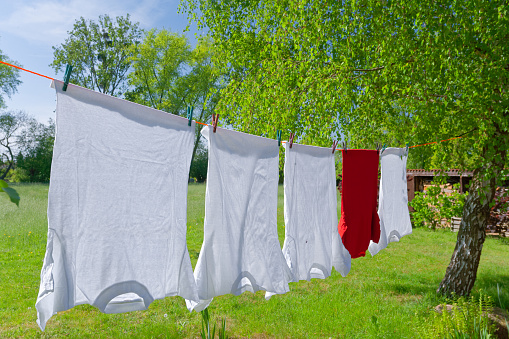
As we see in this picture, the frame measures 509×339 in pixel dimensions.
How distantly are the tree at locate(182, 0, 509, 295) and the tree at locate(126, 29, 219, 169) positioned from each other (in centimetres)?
1766

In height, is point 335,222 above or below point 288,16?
below

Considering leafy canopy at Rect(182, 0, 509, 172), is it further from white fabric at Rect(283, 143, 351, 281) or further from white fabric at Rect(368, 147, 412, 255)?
white fabric at Rect(283, 143, 351, 281)

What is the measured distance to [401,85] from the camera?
13.0ft

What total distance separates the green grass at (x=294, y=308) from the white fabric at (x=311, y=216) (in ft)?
3.34

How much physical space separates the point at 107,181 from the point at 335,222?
5.76 ft

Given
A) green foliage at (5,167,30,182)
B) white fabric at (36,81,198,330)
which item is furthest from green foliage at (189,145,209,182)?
white fabric at (36,81,198,330)

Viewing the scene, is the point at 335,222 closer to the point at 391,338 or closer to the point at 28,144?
the point at 391,338

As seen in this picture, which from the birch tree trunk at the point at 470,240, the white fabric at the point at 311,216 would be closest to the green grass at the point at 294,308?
the birch tree trunk at the point at 470,240

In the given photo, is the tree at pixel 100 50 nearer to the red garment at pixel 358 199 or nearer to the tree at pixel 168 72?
the tree at pixel 168 72

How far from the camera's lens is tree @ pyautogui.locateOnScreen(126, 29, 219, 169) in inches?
858

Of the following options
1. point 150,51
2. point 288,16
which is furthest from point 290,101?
point 150,51

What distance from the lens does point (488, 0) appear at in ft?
10.4

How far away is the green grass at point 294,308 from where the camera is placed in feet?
11.4

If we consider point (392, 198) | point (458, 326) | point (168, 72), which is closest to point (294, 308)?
point (392, 198)
